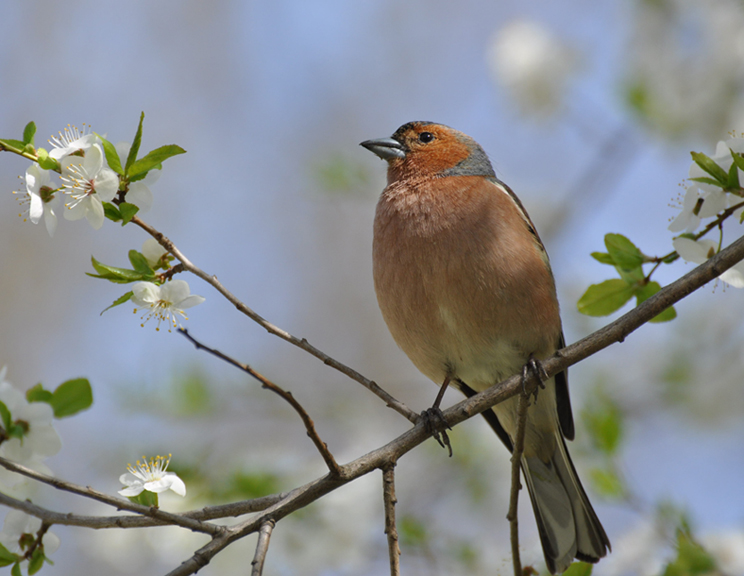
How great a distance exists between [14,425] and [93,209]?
0.77m

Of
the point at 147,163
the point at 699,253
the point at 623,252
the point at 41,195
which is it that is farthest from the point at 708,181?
the point at 41,195

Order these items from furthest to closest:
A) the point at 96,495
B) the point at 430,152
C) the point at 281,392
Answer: the point at 430,152
the point at 281,392
the point at 96,495

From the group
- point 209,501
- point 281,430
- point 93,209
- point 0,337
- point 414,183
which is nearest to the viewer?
point 93,209

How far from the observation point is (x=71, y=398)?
2303mm

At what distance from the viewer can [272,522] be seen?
8.16ft

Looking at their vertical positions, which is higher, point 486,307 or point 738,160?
point 486,307

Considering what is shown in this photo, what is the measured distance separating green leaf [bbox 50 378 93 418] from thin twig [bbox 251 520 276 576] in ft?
2.42

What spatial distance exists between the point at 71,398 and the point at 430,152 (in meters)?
3.29

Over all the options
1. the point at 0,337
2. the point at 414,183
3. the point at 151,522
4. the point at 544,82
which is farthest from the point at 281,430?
the point at 0,337

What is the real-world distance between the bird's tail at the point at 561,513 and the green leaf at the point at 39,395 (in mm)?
2841

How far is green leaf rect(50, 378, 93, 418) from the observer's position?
2.30 metres

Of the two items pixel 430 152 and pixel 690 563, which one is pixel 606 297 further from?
pixel 430 152

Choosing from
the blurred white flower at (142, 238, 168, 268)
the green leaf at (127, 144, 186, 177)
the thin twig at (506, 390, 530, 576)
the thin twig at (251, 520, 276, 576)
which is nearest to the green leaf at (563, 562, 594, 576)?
the thin twig at (506, 390, 530, 576)

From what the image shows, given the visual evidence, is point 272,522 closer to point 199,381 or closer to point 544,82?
point 199,381
